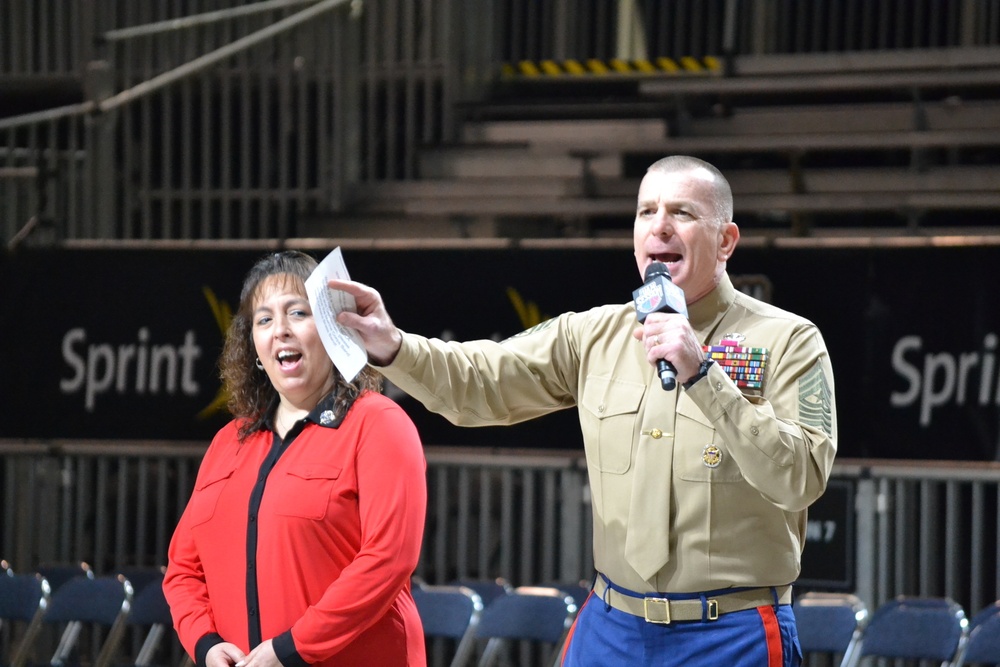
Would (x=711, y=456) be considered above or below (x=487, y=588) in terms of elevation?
above

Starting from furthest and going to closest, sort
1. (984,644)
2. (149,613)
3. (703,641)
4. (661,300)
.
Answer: (149,613)
(984,644)
(703,641)
(661,300)

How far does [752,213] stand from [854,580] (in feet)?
10.6

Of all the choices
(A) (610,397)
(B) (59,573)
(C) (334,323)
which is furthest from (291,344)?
(B) (59,573)

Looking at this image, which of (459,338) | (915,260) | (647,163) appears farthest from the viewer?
(647,163)

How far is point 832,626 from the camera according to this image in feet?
18.2

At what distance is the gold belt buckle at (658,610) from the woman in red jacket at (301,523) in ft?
2.29

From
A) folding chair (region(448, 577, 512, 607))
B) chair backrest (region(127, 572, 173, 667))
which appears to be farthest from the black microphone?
chair backrest (region(127, 572, 173, 667))

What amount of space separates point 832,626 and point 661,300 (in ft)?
11.2

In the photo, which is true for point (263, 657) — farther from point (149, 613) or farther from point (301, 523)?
point (149, 613)

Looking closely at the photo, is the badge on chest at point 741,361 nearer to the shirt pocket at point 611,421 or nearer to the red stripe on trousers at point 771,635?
the shirt pocket at point 611,421

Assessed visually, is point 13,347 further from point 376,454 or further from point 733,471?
point 733,471

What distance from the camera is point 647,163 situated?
9.41 metres

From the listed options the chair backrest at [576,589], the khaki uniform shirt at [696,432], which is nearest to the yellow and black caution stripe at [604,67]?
the chair backrest at [576,589]

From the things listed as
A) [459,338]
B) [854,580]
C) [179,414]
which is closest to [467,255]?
[459,338]
